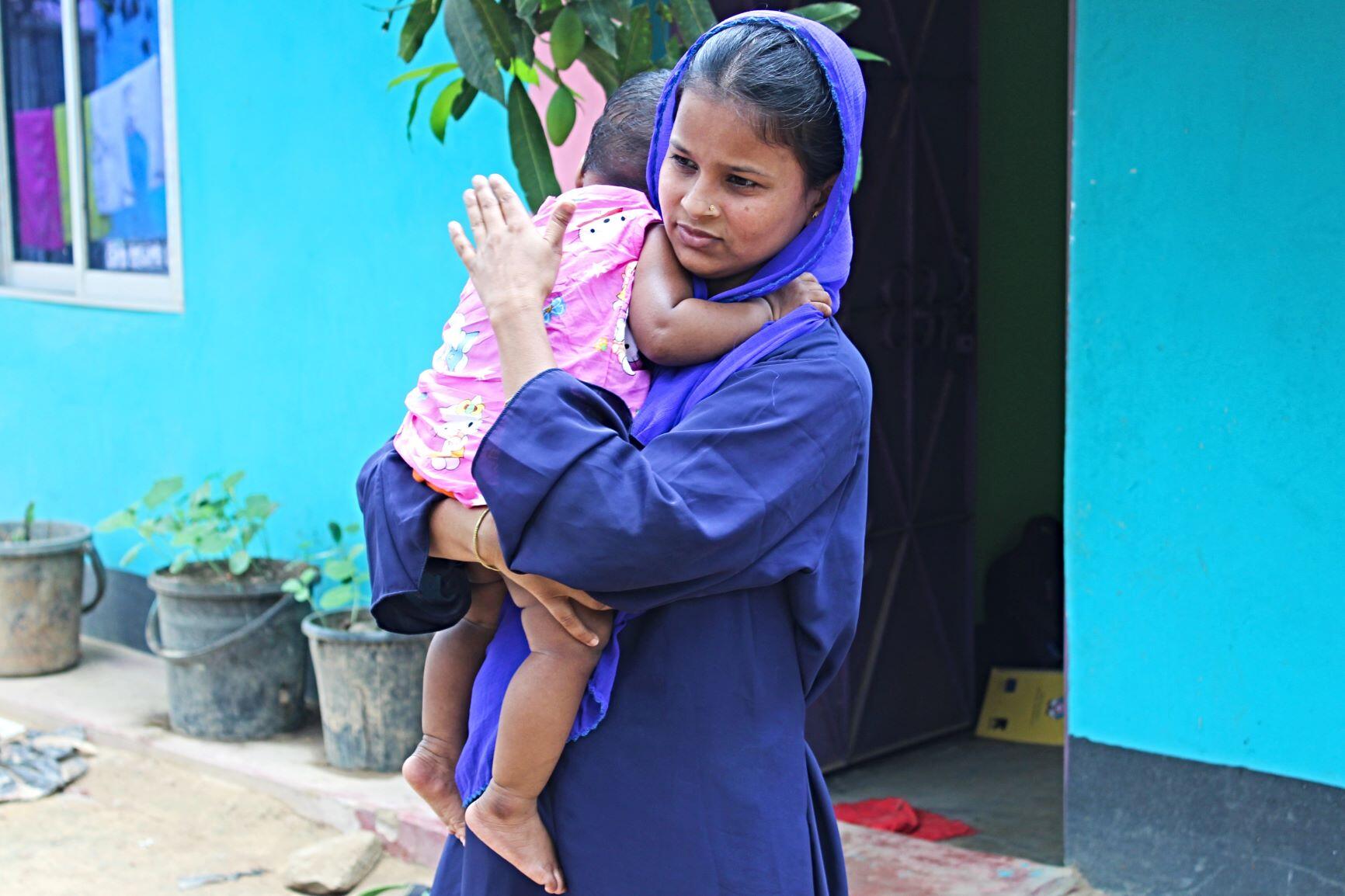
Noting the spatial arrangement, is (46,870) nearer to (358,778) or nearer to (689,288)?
(358,778)

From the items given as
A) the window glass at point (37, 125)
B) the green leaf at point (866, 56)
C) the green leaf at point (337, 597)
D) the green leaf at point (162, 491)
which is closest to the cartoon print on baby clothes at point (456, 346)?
the green leaf at point (866, 56)

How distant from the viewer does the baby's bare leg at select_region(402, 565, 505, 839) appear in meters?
1.84

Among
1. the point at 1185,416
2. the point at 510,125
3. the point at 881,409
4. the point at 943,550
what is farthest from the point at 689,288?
the point at 943,550

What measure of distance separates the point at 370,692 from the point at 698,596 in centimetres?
329

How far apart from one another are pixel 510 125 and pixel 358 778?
7.87 feet

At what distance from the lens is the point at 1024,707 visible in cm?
524

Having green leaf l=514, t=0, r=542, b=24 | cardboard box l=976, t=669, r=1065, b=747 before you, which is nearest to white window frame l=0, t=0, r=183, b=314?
green leaf l=514, t=0, r=542, b=24

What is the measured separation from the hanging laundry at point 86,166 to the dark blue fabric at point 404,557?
502 centimetres

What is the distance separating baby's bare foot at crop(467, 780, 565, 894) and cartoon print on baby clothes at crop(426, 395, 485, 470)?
1.18 feet

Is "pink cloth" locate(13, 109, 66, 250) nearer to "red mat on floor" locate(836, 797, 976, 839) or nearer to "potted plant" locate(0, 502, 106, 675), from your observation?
"potted plant" locate(0, 502, 106, 675)

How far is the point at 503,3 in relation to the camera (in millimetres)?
2910

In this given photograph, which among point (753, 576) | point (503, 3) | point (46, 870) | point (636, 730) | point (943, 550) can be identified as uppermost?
point (503, 3)

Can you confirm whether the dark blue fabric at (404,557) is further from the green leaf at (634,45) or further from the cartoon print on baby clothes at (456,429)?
the green leaf at (634,45)

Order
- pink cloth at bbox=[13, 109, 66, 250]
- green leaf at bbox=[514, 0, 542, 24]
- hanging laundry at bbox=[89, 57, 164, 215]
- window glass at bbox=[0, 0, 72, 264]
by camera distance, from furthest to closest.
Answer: pink cloth at bbox=[13, 109, 66, 250], window glass at bbox=[0, 0, 72, 264], hanging laundry at bbox=[89, 57, 164, 215], green leaf at bbox=[514, 0, 542, 24]
